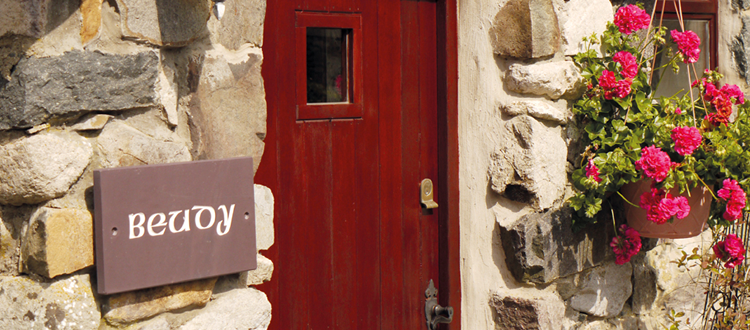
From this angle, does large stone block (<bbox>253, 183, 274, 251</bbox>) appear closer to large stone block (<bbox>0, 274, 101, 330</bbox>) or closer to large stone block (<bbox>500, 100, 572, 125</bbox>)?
large stone block (<bbox>0, 274, 101, 330</bbox>)

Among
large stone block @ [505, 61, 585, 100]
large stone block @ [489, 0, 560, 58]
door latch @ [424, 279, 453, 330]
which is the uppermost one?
large stone block @ [489, 0, 560, 58]

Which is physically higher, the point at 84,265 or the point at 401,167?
the point at 401,167

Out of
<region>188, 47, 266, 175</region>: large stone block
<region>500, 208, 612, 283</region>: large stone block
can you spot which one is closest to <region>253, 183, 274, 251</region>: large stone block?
<region>188, 47, 266, 175</region>: large stone block

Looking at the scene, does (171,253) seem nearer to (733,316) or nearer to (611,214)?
(611,214)

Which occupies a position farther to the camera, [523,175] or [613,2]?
[613,2]

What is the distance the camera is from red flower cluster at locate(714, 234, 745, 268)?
253cm

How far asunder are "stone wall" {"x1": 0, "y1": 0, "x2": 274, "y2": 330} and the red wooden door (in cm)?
41

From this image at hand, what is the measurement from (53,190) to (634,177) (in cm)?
183

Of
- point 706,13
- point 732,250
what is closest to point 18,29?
point 732,250

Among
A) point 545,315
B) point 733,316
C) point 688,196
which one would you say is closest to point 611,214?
point 688,196

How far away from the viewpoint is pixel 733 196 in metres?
2.31

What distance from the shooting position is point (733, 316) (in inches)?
108

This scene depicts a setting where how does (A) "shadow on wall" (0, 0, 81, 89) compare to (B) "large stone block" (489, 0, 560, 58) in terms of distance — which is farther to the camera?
(B) "large stone block" (489, 0, 560, 58)

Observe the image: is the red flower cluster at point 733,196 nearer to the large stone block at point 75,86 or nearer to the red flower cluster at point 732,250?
the red flower cluster at point 732,250
